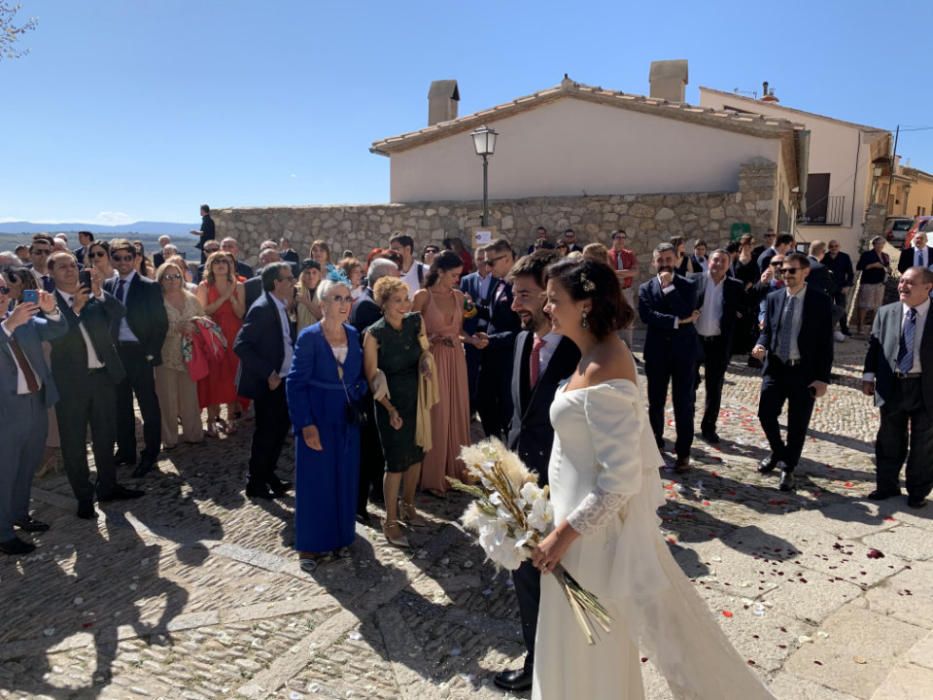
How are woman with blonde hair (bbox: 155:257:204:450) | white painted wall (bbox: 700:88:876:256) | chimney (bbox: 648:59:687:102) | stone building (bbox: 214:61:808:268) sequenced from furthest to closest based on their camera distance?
white painted wall (bbox: 700:88:876:256) < chimney (bbox: 648:59:687:102) < stone building (bbox: 214:61:808:268) < woman with blonde hair (bbox: 155:257:204:450)

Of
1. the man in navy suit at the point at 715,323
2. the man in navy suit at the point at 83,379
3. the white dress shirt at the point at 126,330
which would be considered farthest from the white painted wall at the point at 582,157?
the man in navy suit at the point at 83,379

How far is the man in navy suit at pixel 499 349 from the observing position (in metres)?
5.89

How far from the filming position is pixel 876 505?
5707 mm

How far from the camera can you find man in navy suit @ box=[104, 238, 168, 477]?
663 cm

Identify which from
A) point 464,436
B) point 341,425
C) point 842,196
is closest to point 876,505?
point 464,436

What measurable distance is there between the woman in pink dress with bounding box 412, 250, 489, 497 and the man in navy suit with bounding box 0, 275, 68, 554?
2.91 m

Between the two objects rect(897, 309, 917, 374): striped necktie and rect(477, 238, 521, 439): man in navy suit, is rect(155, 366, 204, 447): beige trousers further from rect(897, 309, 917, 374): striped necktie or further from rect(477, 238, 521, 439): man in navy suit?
rect(897, 309, 917, 374): striped necktie

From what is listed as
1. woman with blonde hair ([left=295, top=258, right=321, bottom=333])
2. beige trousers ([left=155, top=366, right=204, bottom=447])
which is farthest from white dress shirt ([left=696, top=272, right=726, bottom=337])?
beige trousers ([left=155, top=366, right=204, bottom=447])

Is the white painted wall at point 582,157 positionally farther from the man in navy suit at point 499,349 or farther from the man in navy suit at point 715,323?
the man in navy suit at point 499,349

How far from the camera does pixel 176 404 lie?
742 cm

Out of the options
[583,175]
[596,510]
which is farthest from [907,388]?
[583,175]

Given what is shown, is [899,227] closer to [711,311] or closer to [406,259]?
[711,311]

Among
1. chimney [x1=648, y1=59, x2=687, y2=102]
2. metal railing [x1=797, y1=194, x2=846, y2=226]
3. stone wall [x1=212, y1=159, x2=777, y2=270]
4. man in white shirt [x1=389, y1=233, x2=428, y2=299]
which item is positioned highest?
chimney [x1=648, y1=59, x2=687, y2=102]

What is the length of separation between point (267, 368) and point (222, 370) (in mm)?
2247
